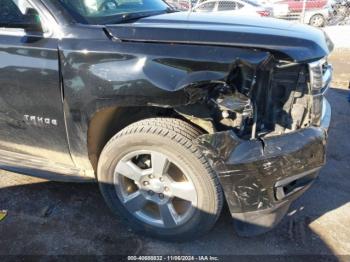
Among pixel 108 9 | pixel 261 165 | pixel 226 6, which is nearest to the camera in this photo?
pixel 261 165

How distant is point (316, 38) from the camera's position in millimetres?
2693

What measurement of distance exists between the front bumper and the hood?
0.55m

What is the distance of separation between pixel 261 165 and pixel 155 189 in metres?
0.80

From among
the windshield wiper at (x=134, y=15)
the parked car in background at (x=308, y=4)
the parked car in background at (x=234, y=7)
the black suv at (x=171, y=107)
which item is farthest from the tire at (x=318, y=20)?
the black suv at (x=171, y=107)

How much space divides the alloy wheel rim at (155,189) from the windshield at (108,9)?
3.49ft

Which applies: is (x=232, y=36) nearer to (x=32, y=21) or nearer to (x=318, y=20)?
Result: (x=32, y=21)

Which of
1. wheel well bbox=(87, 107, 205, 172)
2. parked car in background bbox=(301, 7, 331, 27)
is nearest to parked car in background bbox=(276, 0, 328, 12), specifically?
parked car in background bbox=(301, 7, 331, 27)

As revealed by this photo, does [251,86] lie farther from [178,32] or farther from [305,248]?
[305,248]

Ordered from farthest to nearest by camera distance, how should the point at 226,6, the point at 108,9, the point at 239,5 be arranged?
the point at 239,5 → the point at 226,6 → the point at 108,9

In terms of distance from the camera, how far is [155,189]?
268 cm

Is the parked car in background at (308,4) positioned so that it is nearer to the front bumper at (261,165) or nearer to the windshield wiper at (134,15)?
the windshield wiper at (134,15)

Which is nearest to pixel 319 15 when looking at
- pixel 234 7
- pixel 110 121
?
pixel 234 7

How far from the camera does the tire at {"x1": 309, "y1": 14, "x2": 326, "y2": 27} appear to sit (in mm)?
16672

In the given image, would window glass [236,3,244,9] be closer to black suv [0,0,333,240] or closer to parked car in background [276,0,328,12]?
parked car in background [276,0,328,12]
